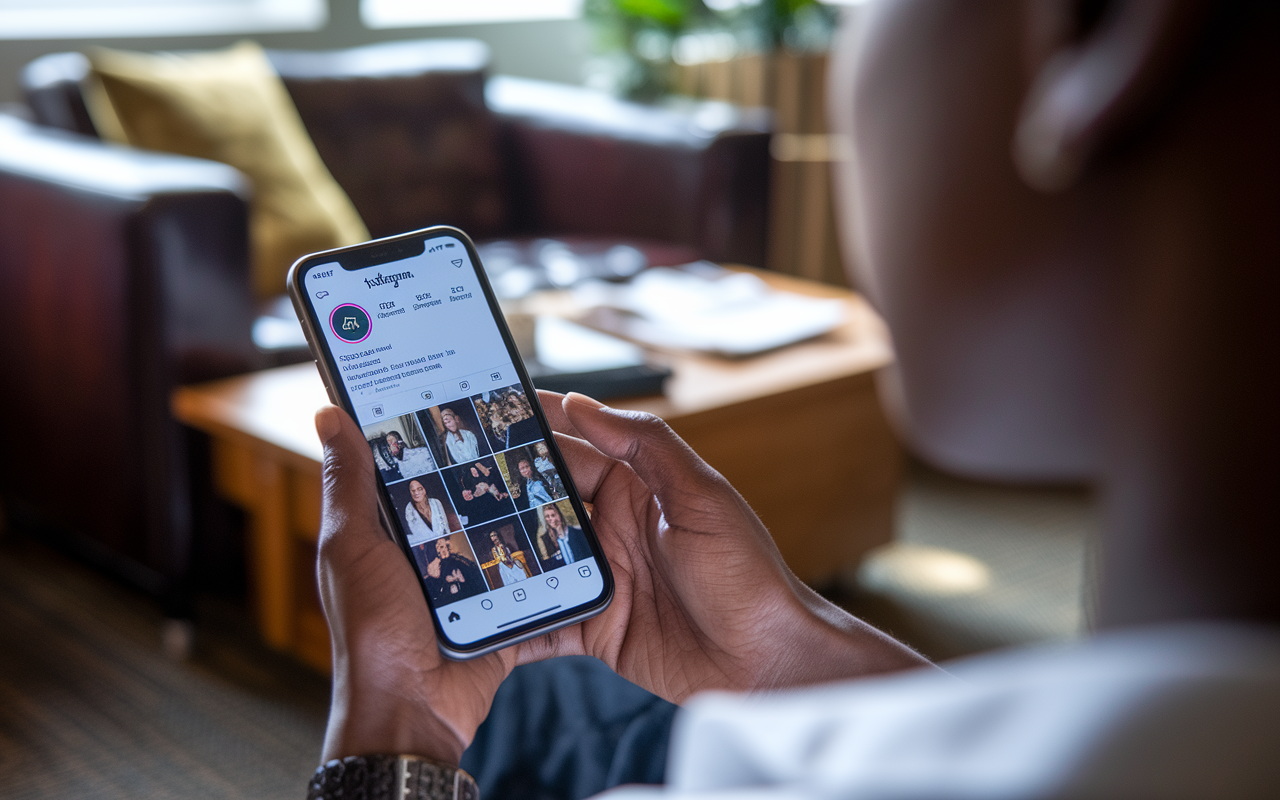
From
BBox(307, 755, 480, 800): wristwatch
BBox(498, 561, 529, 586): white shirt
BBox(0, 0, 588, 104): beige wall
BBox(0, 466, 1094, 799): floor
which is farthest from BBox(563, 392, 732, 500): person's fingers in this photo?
BBox(0, 0, 588, 104): beige wall

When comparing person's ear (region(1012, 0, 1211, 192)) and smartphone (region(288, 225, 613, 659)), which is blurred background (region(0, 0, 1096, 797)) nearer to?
smartphone (region(288, 225, 613, 659))

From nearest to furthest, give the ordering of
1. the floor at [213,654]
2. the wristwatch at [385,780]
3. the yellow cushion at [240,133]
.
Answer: the wristwatch at [385,780], the floor at [213,654], the yellow cushion at [240,133]

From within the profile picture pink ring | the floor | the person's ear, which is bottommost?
the floor

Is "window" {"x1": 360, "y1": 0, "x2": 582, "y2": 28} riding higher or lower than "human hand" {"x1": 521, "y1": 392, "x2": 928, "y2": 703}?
higher

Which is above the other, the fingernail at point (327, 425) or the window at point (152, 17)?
the window at point (152, 17)

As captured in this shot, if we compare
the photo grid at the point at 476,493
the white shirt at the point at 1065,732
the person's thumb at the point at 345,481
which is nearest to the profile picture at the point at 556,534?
the photo grid at the point at 476,493

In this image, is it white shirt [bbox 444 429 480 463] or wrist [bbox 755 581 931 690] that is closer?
wrist [bbox 755 581 931 690]

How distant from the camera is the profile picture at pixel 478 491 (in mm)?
747

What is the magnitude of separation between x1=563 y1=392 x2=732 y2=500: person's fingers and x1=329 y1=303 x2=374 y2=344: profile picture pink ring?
0.15 m

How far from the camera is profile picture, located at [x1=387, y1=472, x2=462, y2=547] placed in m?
0.72

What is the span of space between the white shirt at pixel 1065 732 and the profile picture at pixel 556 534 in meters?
0.60

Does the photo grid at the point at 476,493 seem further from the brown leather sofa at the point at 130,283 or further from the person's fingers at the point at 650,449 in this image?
the brown leather sofa at the point at 130,283

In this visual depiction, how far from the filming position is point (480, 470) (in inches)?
30.0

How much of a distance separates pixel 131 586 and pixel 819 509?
1.15 metres
